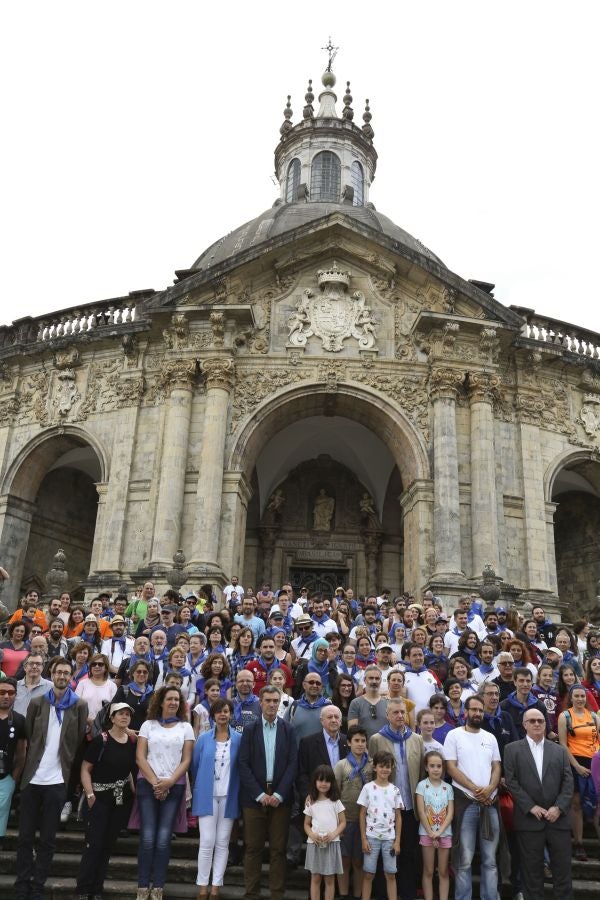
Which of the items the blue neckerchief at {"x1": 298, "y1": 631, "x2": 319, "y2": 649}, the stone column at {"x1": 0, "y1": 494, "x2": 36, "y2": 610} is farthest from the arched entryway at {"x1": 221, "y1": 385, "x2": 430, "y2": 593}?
the blue neckerchief at {"x1": 298, "y1": 631, "x2": 319, "y2": 649}

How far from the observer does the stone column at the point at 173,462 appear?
17266mm

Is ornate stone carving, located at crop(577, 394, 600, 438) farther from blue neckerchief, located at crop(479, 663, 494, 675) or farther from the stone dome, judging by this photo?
blue neckerchief, located at crop(479, 663, 494, 675)

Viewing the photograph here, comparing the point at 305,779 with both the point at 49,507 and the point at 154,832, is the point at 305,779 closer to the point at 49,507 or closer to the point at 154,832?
the point at 154,832

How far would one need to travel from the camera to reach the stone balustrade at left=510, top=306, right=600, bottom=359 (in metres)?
20.3

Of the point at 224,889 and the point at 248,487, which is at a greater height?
the point at 248,487

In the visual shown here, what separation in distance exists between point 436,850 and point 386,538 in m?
16.7

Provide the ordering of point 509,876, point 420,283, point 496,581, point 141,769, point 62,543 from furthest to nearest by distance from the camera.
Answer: point 62,543 < point 420,283 < point 496,581 < point 509,876 < point 141,769

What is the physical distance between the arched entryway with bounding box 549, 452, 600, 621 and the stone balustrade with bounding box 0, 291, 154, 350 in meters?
12.9

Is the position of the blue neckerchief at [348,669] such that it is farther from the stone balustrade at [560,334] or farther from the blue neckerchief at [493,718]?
the stone balustrade at [560,334]

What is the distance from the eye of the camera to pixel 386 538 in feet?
75.8

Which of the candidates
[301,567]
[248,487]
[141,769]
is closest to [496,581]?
[248,487]

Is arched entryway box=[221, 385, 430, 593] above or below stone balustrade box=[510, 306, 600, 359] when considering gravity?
below

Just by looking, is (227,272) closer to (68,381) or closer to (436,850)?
(68,381)

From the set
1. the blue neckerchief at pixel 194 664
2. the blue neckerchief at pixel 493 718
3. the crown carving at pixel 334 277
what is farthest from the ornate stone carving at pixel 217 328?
the blue neckerchief at pixel 493 718
